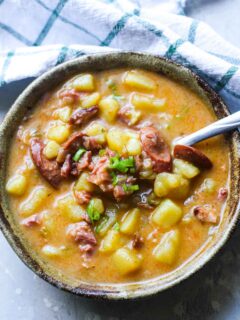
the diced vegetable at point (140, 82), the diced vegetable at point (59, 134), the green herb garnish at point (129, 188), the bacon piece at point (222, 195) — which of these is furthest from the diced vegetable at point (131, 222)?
the diced vegetable at point (140, 82)

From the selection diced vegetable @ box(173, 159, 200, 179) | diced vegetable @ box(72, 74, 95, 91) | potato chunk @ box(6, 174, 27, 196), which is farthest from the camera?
diced vegetable @ box(72, 74, 95, 91)

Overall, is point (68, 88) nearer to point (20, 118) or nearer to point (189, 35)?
point (20, 118)

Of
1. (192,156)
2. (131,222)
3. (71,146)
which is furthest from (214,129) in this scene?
(71,146)

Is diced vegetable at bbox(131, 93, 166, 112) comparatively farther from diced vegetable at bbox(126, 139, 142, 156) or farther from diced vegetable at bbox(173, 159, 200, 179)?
diced vegetable at bbox(173, 159, 200, 179)

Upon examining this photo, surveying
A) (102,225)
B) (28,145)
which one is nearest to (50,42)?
(28,145)

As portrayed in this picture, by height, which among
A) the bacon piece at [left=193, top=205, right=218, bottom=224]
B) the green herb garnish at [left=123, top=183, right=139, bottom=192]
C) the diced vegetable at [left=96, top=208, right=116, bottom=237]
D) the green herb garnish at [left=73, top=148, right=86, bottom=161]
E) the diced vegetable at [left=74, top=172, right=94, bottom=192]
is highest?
the bacon piece at [left=193, top=205, right=218, bottom=224]

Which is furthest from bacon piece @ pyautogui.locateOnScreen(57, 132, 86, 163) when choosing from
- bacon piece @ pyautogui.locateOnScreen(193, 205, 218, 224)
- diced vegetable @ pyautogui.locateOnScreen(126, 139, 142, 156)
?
bacon piece @ pyautogui.locateOnScreen(193, 205, 218, 224)

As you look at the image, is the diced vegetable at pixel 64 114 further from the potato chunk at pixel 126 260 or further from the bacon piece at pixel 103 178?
the potato chunk at pixel 126 260
